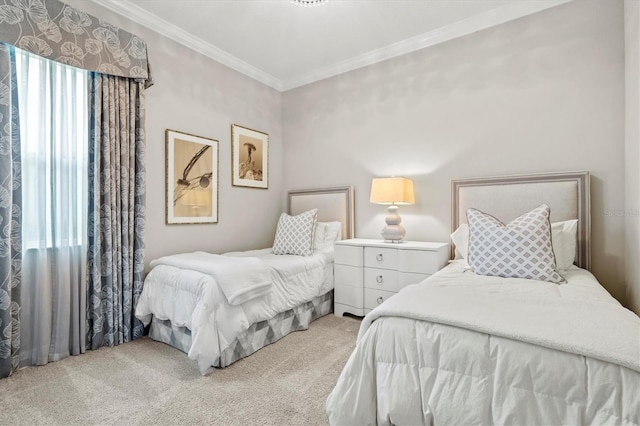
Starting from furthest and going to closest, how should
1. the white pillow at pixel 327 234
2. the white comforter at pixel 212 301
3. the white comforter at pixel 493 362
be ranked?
the white pillow at pixel 327 234, the white comforter at pixel 212 301, the white comforter at pixel 493 362

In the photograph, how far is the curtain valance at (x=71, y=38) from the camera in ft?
6.36

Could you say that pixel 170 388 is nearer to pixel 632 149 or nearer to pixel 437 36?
pixel 632 149

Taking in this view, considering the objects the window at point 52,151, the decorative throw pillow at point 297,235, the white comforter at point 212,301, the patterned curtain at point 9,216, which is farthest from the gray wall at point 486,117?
the patterned curtain at point 9,216

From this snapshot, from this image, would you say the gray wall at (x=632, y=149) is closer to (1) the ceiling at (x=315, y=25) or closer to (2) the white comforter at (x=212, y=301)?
(1) the ceiling at (x=315, y=25)

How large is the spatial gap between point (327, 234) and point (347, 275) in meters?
0.63

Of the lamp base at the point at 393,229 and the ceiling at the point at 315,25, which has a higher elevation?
the ceiling at the point at 315,25

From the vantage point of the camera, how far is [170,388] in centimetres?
184

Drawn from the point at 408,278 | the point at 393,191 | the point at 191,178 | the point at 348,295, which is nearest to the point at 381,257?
the point at 408,278

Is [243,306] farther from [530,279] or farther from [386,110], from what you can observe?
[386,110]

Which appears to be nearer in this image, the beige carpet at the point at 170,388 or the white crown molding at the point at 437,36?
the beige carpet at the point at 170,388

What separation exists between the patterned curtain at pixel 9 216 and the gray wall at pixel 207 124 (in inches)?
32.7

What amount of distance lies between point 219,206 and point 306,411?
7.54ft

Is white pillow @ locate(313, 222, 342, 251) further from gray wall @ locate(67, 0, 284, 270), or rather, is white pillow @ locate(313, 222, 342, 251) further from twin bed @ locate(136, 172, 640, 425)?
twin bed @ locate(136, 172, 640, 425)

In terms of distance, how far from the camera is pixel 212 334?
1992 mm
